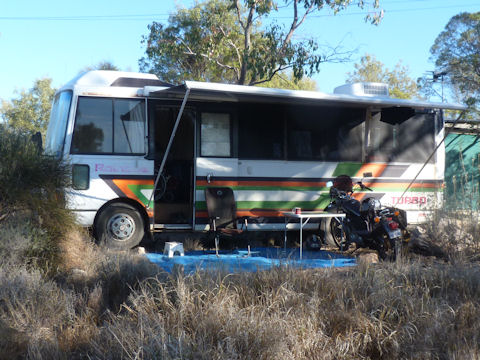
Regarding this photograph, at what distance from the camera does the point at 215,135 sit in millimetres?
8820

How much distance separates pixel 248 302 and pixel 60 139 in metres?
5.00

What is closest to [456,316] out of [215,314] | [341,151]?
[215,314]

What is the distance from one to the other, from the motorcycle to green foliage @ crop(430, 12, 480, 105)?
50.3ft

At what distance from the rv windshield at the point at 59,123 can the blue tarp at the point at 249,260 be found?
240 centimetres

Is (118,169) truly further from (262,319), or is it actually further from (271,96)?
(262,319)

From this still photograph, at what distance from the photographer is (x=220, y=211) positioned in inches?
335

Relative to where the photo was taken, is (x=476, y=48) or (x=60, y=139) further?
(x=476, y=48)

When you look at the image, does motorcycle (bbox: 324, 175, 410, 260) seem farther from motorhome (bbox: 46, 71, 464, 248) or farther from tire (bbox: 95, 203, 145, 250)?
tire (bbox: 95, 203, 145, 250)

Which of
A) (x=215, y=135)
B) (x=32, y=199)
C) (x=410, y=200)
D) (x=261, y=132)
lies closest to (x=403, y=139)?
(x=410, y=200)

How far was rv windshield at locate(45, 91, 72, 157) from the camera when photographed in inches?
320

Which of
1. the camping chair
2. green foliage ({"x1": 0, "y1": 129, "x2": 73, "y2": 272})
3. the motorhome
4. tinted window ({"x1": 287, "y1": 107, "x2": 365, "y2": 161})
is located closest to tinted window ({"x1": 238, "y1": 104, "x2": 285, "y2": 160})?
the motorhome

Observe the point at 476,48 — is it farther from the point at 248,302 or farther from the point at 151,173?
the point at 248,302

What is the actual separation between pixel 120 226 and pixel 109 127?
1.61 meters

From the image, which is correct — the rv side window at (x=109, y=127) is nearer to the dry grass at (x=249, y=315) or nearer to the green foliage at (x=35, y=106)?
the dry grass at (x=249, y=315)
